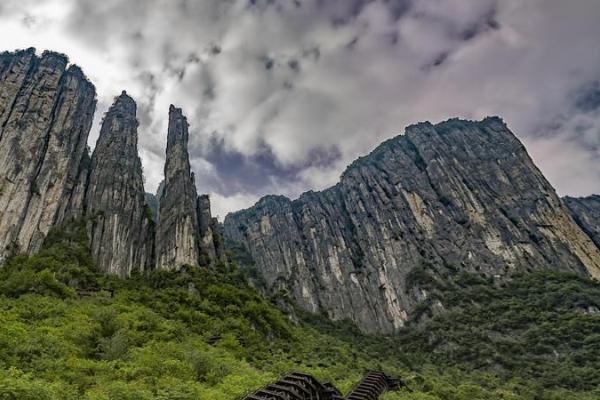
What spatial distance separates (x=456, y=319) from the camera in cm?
7369

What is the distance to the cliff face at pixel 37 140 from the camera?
189ft

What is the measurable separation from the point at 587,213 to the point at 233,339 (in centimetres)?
12137

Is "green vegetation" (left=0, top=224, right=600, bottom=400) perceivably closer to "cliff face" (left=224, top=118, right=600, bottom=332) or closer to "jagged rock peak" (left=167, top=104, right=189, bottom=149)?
"cliff face" (left=224, top=118, right=600, bottom=332)

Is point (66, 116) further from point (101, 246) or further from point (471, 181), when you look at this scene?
point (471, 181)

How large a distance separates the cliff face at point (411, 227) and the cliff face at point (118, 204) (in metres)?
41.0

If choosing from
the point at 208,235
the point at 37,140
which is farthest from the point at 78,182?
the point at 208,235

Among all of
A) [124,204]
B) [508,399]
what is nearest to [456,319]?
[508,399]

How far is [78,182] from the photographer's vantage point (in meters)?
73.1

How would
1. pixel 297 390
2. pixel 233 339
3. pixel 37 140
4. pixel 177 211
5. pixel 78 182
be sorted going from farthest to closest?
pixel 177 211, pixel 78 182, pixel 37 140, pixel 233 339, pixel 297 390

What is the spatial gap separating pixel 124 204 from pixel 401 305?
61928mm

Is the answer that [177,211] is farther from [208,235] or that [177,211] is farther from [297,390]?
[297,390]

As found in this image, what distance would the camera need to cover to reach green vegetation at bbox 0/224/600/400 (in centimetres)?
2064

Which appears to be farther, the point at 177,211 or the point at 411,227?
the point at 411,227

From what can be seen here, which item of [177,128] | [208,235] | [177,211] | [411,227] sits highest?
[177,128]
